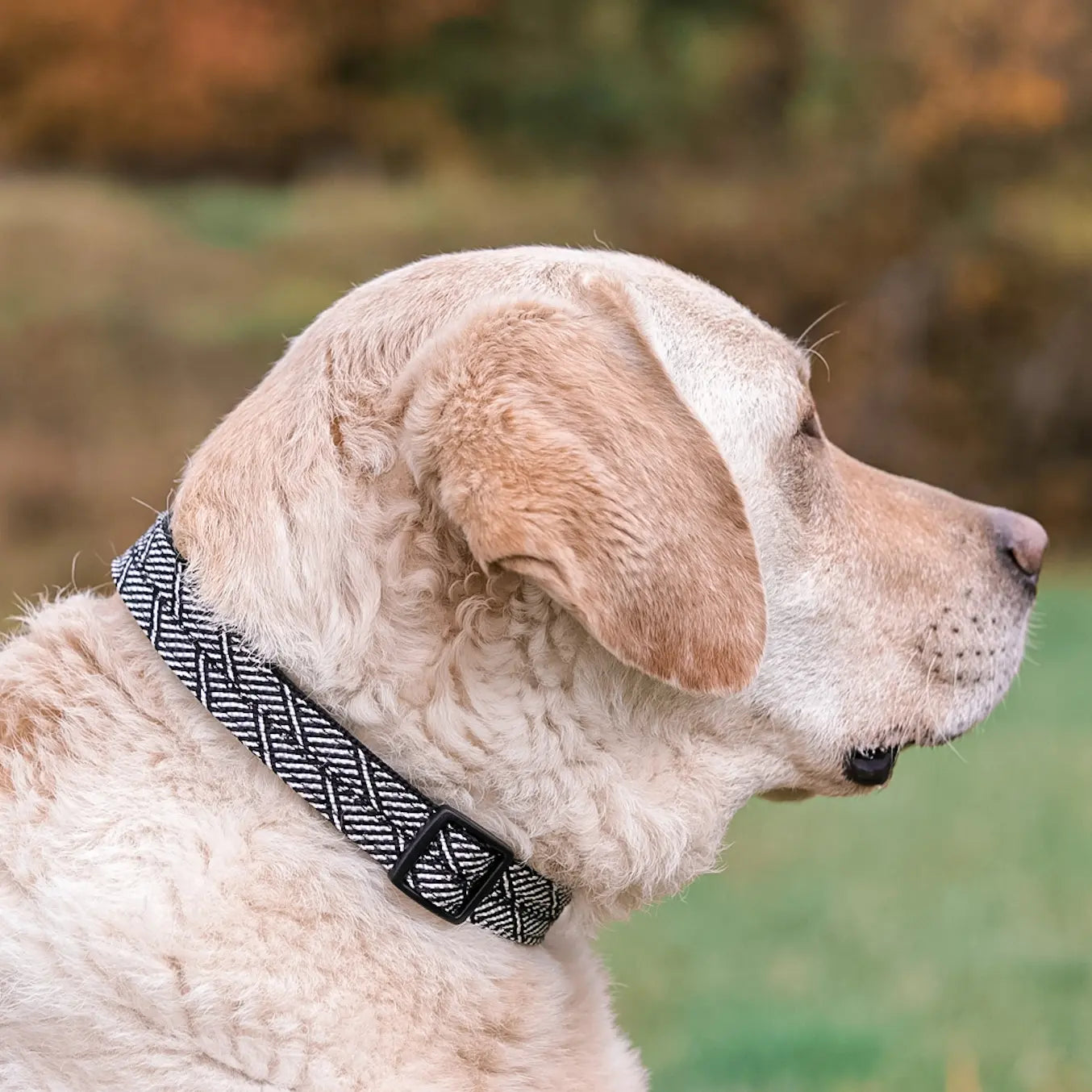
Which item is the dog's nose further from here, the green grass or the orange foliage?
the orange foliage

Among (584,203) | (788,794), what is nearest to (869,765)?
(788,794)

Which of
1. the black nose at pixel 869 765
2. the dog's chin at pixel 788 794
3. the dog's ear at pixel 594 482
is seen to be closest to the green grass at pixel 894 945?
the dog's chin at pixel 788 794

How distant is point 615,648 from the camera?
2.07m

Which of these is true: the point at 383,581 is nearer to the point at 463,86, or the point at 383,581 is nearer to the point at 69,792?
the point at 69,792

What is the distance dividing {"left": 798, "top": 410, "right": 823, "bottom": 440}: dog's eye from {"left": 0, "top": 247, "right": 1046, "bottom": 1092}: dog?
16cm

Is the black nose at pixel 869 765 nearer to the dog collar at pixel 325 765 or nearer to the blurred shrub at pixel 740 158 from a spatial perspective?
the dog collar at pixel 325 765

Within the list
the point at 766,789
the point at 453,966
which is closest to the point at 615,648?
the point at 453,966

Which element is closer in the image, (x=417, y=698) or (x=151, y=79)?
(x=417, y=698)

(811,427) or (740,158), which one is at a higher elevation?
(740,158)

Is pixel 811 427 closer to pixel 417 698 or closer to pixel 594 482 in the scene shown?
pixel 594 482

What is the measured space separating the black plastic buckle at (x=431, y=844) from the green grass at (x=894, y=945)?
4.54 ft

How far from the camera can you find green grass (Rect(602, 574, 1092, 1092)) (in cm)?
469

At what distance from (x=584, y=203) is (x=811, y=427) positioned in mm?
17702

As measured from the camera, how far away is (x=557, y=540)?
203 cm
